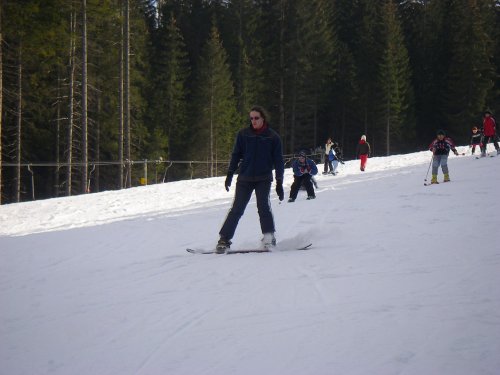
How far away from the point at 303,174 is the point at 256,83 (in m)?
30.2

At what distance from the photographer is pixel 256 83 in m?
41.2

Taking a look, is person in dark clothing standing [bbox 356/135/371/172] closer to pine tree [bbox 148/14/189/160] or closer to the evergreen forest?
the evergreen forest

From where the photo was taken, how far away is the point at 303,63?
4091cm

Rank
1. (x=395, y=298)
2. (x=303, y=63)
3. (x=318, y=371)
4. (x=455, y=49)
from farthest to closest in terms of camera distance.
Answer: (x=455, y=49)
(x=303, y=63)
(x=395, y=298)
(x=318, y=371)

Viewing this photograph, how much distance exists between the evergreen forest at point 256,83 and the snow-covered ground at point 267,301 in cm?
1643

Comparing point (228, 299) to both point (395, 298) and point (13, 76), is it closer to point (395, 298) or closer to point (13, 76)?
point (395, 298)

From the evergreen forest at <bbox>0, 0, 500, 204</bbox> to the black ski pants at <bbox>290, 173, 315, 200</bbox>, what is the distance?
1195 centimetres

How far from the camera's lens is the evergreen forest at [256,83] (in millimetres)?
27078

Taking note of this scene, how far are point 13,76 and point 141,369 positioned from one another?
2430 cm

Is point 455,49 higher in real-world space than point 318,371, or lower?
higher

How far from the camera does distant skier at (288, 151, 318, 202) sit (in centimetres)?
1246

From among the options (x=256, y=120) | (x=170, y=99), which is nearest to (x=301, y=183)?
(x=256, y=120)

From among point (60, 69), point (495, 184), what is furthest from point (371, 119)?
point (495, 184)

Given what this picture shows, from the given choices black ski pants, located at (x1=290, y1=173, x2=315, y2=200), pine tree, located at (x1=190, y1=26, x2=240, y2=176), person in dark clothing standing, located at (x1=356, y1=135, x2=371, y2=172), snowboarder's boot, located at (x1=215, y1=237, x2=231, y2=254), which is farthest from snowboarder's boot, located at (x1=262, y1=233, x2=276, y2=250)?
pine tree, located at (x1=190, y1=26, x2=240, y2=176)
